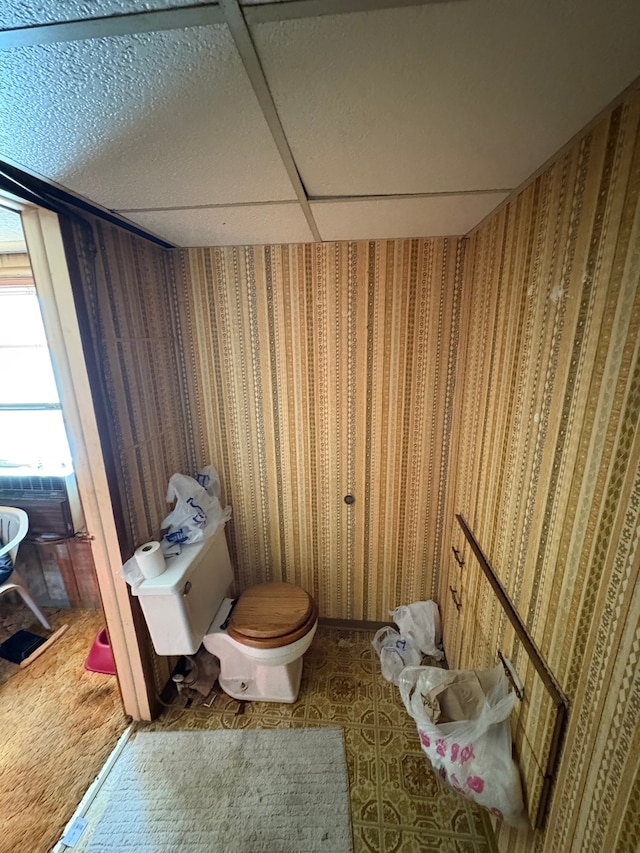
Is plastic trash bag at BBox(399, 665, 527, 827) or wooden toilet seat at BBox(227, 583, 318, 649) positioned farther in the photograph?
wooden toilet seat at BBox(227, 583, 318, 649)

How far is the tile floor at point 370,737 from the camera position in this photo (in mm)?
1273

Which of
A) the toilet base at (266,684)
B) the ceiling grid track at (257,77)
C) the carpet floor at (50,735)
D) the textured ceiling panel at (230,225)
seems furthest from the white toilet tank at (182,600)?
the ceiling grid track at (257,77)

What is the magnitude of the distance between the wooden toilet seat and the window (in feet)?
4.64

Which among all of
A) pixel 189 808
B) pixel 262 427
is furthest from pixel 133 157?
pixel 189 808

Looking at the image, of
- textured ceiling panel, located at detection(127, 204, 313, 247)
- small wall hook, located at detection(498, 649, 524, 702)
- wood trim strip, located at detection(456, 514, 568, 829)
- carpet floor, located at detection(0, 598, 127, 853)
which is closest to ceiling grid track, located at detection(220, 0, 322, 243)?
textured ceiling panel, located at detection(127, 204, 313, 247)

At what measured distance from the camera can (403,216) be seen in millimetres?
1279

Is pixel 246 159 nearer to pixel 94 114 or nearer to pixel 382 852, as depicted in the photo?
pixel 94 114

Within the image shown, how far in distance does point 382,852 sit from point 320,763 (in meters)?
0.34

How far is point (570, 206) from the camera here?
85 centimetres

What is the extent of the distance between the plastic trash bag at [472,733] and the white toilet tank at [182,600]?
93cm

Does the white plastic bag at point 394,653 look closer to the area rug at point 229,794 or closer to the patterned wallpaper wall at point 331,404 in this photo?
the patterned wallpaper wall at point 331,404

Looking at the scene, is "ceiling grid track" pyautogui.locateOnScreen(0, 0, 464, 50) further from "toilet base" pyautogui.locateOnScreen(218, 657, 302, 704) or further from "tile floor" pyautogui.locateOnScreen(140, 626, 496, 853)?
"tile floor" pyautogui.locateOnScreen(140, 626, 496, 853)

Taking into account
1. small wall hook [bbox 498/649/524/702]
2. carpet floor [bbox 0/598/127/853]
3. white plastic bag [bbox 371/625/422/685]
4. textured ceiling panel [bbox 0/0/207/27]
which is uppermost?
textured ceiling panel [bbox 0/0/207/27]

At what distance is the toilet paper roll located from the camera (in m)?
1.44
